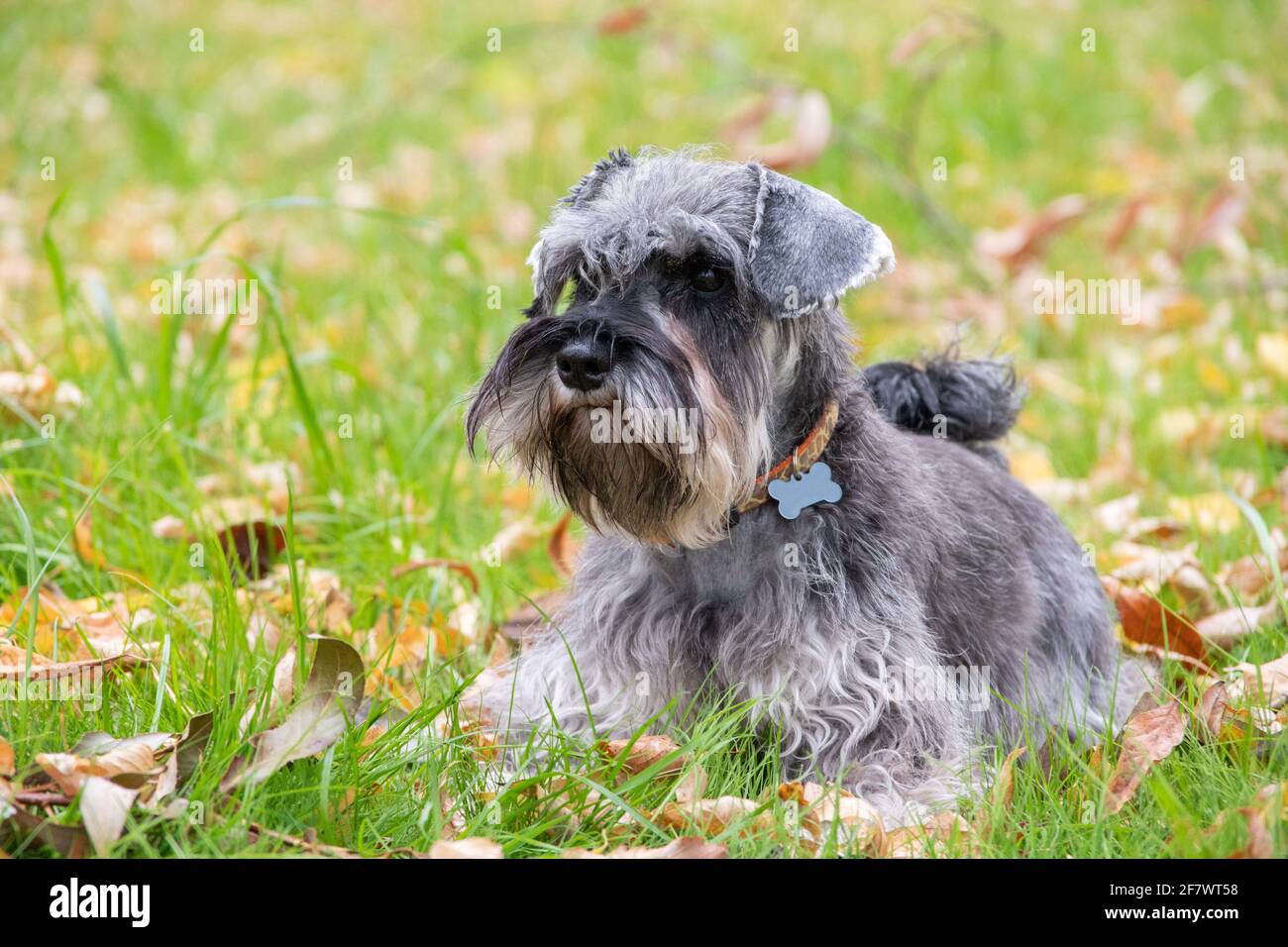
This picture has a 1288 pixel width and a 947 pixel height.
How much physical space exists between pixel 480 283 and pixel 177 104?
5484mm

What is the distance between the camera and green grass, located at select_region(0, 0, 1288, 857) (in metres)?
→ 3.56

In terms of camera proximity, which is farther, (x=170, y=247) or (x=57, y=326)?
(x=170, y=247)

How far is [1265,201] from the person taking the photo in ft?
26.5

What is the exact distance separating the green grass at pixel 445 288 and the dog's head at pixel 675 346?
2.14 ft

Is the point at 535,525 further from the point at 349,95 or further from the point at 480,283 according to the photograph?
the point at 349,95

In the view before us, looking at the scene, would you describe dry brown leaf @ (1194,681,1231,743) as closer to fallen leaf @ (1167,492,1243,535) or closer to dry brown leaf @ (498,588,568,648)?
fallen leaf @ (1167,492,1243,535)

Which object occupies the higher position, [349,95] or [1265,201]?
[349,95]

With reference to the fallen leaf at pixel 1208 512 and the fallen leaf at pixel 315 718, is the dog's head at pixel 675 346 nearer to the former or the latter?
the fallen leaf at pixel 315 718

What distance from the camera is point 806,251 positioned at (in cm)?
375

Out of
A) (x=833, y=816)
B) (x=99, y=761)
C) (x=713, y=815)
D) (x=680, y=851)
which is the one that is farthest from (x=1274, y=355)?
(x=99, y=761)

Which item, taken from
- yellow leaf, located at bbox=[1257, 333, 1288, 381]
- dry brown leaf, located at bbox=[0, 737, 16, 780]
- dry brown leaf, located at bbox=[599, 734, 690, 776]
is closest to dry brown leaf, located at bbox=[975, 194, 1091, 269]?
yellow leaf, located at bbox=[1257, 333, 1288, 381]

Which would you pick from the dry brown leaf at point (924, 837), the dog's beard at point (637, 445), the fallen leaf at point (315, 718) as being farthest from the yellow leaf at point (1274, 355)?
the fallen leaf at point (315, 718)

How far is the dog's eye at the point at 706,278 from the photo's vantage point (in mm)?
3789

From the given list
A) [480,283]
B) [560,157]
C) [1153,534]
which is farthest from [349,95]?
[1153,534]
